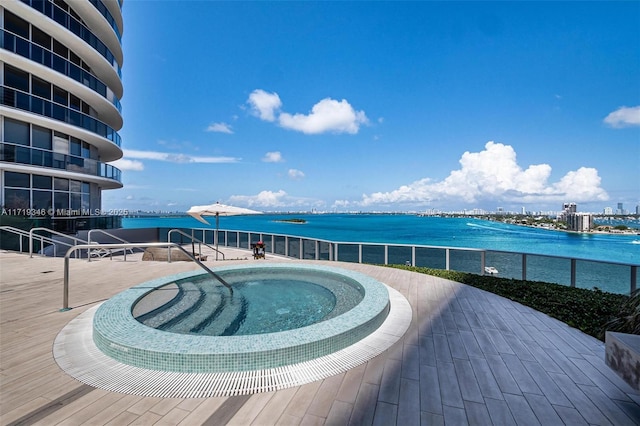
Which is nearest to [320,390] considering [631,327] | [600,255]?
[631,327]

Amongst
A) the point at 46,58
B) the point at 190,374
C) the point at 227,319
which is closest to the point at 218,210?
the point at 227,319

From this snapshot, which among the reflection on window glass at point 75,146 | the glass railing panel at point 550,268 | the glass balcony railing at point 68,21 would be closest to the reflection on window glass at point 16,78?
the reflection on window glass at point 75,146

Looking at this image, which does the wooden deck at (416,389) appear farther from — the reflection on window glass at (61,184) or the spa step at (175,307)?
the reflection on window glass at (61,184)

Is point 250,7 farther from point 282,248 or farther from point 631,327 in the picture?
point 631,327

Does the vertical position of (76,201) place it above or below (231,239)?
above

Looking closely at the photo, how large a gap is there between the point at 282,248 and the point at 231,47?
15751mm

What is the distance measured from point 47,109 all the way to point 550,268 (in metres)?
23.0

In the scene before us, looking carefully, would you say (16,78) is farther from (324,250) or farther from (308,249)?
(324,250)

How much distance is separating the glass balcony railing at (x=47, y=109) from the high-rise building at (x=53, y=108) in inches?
1.3

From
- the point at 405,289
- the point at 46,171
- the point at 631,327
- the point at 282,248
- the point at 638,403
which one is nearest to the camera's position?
the point at 638,403

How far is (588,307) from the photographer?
4.59 meters

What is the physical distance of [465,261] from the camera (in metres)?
9.07

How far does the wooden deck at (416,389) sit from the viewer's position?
80.7 inches

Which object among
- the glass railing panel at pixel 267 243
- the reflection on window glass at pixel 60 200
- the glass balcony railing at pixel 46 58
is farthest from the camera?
the reflection on window glass at pixel 60 200
